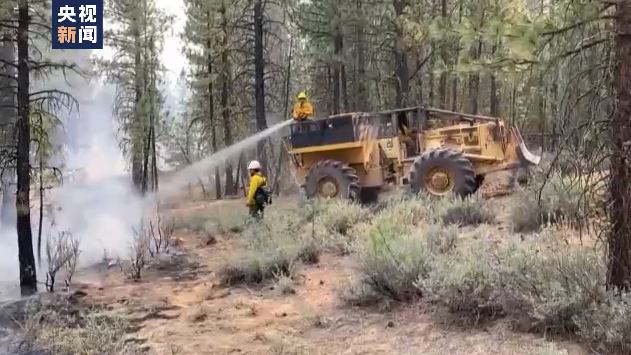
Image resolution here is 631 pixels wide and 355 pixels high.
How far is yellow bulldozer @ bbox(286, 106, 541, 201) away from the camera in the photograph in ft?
44.1

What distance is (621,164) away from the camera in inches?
212

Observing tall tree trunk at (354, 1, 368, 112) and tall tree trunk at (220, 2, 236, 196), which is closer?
tall tree trunk at (354, 1, 368, 112)

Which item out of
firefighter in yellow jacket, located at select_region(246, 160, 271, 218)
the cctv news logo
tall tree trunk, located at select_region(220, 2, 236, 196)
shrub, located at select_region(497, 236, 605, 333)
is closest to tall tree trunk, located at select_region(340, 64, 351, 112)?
tall tree trunk, located at select_region(220, 2, 236, 196)

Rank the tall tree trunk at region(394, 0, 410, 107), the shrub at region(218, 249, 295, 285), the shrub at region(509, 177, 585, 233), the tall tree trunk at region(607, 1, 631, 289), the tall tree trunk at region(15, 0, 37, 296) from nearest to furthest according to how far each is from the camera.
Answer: the tall tree trunk at region(607, 1, 631, 289) → the tall tree trunk at region(15, 0, 37, 296) → the shrub at region(218, 249, 295, 285) → the shrub at region(509, 177, 585, 233) → the tall tree trunk at region(394, 0, 410, 107)

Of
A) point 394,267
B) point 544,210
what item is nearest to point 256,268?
point 394,267

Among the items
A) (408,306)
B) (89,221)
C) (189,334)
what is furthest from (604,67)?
(89,221)

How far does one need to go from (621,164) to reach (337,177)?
9.45 m

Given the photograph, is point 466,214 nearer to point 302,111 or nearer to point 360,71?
point 302,111

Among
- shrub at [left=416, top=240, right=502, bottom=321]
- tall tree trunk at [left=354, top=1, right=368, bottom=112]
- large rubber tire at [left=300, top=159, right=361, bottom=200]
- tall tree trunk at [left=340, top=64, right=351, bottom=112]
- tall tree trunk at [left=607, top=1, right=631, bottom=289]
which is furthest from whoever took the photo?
tall tree trunk at [left=340, top=64, right=351, bottom=112]

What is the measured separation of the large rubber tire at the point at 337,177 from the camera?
14438 mm

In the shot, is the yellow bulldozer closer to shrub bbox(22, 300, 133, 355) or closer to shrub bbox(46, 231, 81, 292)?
shrub bbox(46, 231, 81, 292)

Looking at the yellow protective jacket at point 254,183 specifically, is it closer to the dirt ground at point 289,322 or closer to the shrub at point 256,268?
the dirt ground at point 289,322

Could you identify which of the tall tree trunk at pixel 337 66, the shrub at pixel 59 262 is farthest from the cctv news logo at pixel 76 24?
the tall tree trunk at pixel 337 66

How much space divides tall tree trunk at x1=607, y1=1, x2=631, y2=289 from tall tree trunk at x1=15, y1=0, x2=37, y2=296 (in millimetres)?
7050
